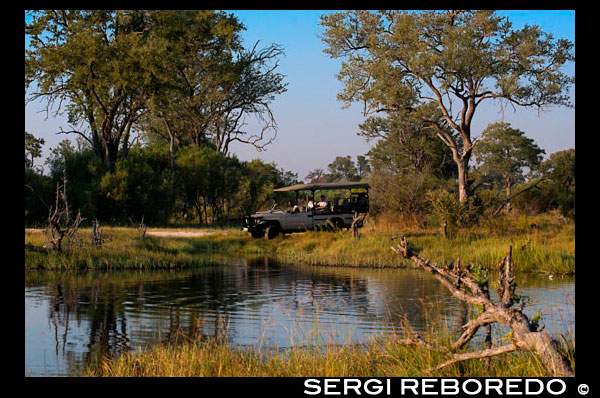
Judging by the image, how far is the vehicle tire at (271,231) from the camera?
3241 cm

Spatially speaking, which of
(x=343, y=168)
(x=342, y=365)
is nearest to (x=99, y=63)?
(x=342, y=365)

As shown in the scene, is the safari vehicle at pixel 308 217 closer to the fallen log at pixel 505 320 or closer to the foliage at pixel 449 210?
the foliage at pixel 449 210

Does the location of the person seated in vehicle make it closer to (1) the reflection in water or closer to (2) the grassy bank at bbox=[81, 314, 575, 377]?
(1) the reflection in water

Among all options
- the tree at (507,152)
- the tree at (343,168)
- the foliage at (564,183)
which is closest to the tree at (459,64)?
the foliage at (564,183)

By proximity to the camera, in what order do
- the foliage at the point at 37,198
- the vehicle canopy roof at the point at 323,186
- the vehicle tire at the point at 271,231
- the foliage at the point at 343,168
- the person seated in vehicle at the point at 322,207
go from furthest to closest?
the foliage at the point at 343,168 < the foliage at the point at 37,198 < the person seated in vehicle at the point at 322,207 < the vehicle canopy roof at the point at 323,186 < the vehicle tire at the point at 271,231

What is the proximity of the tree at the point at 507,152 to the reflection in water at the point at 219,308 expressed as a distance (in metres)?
44.6

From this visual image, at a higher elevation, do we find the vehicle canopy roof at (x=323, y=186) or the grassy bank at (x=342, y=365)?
the vehicle canopy roof at (x=323, y=186)

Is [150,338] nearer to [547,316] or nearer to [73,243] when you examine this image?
[547,316]

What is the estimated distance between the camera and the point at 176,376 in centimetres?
895

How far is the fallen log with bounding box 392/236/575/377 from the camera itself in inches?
290

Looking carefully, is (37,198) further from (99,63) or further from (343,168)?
(343,168)

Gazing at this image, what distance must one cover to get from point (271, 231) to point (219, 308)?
51.7 feet

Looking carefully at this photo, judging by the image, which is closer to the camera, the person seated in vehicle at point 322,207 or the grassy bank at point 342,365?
the grassy bank at point 342,365

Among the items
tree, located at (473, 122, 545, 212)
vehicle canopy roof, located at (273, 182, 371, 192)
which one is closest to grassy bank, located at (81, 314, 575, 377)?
vehicle canopy roof, located at (273, 182, 371, 192)
